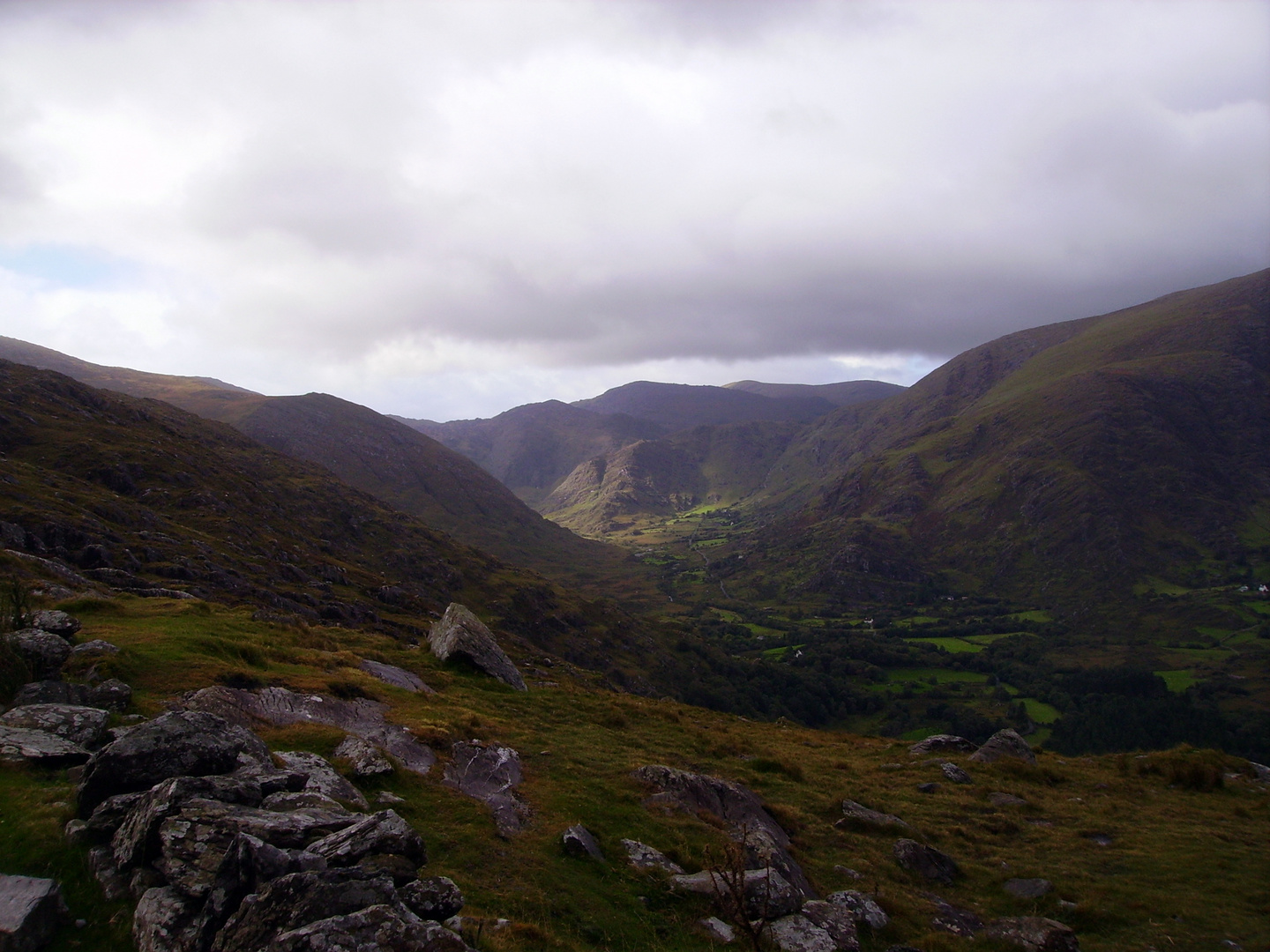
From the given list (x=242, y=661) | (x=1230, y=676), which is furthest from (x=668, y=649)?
(x=1230, y=676)

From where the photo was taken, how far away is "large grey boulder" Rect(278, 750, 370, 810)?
558 inches

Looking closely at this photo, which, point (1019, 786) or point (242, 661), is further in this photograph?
point (1019, 786)

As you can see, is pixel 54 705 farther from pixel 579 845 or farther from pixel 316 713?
pixel 579 845

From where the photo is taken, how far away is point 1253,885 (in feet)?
61.9

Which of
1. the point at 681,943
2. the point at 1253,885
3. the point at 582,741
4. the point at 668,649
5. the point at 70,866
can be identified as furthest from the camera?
the point at 668,649

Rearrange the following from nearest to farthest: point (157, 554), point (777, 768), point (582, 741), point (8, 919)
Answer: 1. point (8, 919)
2. point (582, 741)
3. point (777, 768)
4. point (157, 554)

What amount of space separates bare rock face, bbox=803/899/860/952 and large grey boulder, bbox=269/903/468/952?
9.93m

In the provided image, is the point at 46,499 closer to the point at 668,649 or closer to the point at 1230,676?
the point at 668,649

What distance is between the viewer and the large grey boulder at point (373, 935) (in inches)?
323

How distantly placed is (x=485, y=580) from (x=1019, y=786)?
347ft

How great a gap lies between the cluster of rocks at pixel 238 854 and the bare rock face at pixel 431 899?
2cm

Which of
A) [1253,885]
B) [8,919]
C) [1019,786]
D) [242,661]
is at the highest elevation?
[8,919]

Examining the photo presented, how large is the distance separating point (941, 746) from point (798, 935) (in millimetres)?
26273

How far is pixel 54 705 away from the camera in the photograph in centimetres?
1428
